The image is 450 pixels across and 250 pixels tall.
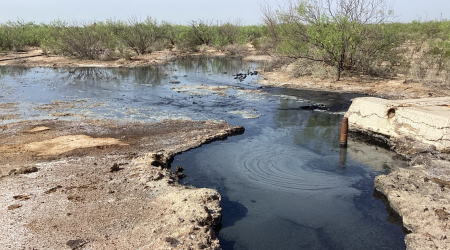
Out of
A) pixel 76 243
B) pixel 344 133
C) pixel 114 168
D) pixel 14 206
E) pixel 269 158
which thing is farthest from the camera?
pixel 344 133

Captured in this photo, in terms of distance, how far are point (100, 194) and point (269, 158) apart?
3781 millimetres

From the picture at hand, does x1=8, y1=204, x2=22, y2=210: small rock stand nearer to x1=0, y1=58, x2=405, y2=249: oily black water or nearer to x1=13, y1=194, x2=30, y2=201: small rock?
x1=13, y1=194, x2=30, y2=201: small rock

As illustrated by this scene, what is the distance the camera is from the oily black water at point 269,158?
5.42 meters

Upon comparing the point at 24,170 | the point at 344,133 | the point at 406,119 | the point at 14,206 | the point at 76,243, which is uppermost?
the point at 406,119

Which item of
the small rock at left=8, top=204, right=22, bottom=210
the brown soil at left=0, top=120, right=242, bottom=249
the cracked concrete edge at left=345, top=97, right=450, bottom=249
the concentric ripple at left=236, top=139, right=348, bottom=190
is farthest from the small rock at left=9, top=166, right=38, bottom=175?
the cracked concrete edge at left=345, top=97, right=450, bottom=249

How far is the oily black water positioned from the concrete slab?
662mm

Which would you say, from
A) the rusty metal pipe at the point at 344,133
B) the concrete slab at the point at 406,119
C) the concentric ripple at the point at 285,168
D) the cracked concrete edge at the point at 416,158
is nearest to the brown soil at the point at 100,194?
the concentric ripple at the point at 285,168

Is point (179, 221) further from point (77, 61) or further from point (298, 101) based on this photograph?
point (77, 61)

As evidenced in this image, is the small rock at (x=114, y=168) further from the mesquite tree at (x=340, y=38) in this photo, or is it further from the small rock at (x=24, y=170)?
the mesquite tree at (x=340, y=38)

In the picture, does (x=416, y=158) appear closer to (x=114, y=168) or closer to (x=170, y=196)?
(x=170, y=196)

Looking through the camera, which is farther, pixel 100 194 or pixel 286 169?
pixel 286 169

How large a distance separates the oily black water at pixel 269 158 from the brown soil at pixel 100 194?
1.95ft

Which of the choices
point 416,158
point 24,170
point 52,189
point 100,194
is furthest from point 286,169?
point 24,170

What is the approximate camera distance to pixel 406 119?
8.63m
